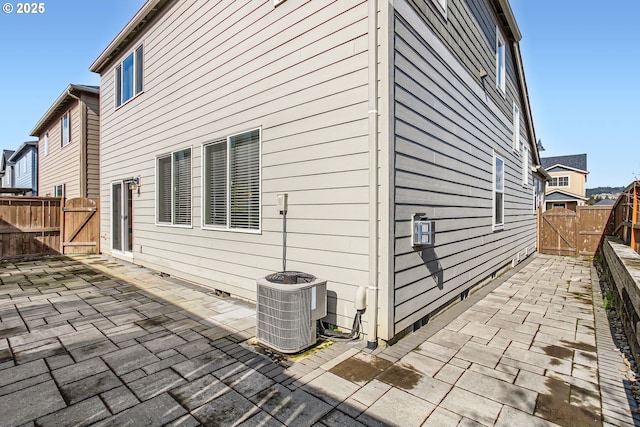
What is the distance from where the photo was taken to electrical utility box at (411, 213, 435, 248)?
3.48 metres

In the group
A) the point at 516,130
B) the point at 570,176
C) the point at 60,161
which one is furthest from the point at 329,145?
the point at 570,176

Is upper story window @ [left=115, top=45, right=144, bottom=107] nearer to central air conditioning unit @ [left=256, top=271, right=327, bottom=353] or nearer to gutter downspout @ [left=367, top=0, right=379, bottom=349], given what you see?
gutter downspout @ [left=367, top=0, right=379, bottom=349]

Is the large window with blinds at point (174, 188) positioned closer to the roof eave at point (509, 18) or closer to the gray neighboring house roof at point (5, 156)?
the roof eave at point (509, 18)

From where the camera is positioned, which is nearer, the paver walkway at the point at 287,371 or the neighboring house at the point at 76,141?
the paver walkway at the point at 287,371

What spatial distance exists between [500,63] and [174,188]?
751 cm

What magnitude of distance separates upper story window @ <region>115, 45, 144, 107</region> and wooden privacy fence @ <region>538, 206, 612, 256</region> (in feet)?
42.8

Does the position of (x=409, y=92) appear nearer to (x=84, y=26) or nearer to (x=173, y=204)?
(x=173, y=204)

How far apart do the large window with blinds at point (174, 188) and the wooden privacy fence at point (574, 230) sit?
11.6m

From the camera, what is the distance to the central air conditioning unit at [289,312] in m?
2.91

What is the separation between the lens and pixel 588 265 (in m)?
8.72

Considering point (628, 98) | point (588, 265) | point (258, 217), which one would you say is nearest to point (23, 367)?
point (258, 217)

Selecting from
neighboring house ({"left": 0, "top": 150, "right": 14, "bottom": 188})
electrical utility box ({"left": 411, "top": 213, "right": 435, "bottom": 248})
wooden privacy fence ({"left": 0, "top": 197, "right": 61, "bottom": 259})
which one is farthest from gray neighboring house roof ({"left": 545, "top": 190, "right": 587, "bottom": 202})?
neighboring house ({"left": 0, "top": 150, "right": 14, "bottom": 188})

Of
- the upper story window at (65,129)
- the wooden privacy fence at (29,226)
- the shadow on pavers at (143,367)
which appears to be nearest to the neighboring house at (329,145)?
the shadow on pavers at (143,367)

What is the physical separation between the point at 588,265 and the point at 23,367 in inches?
450
